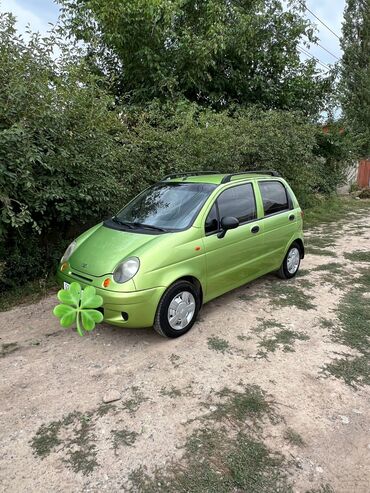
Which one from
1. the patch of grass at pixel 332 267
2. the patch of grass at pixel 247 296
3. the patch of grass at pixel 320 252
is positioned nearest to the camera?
the patch of grass at pixel 247 296

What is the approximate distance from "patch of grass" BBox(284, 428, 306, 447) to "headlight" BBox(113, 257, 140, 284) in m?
1.79

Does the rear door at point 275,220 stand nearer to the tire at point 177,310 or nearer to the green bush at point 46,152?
the tire at point 177,310

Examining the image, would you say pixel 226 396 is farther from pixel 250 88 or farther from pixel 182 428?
pixel 250 88

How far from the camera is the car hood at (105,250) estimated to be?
356 centimetres

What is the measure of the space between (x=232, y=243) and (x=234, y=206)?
0.48m

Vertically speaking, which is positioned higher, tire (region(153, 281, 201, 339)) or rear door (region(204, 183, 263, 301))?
rear door (region(204, 183, 263, 301))

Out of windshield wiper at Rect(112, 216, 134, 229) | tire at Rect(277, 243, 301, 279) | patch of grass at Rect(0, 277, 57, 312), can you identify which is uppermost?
windshield wiper at Rect(112, 216, 134, 229)

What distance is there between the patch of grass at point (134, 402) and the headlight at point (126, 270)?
98 cm

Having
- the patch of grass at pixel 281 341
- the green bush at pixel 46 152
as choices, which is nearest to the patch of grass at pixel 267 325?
the patch of grass at pixel 281 341

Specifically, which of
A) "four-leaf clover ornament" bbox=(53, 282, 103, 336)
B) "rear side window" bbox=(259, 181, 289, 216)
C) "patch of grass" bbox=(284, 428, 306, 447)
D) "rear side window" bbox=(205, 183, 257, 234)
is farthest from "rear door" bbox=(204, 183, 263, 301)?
"patch of grass" bbox=(284, 428, 306, 447)

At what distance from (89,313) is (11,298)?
2.12m

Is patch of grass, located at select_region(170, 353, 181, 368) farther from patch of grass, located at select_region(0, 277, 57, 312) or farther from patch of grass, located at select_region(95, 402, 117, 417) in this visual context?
patch of grass, located at select_region(0, 277, 57, 312)

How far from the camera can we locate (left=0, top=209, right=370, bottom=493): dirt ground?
2.26 m

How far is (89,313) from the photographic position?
312 centimetres
